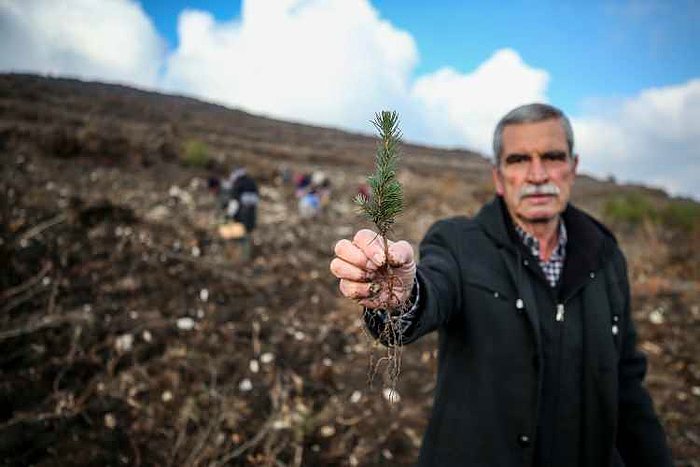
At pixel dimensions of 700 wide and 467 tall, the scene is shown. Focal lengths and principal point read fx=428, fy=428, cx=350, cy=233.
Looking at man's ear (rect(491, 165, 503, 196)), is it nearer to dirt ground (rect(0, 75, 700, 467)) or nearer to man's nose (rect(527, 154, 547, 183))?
man's nose (rect(527, 154, 547, 183))

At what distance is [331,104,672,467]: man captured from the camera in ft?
4.72

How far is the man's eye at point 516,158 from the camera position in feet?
5.46

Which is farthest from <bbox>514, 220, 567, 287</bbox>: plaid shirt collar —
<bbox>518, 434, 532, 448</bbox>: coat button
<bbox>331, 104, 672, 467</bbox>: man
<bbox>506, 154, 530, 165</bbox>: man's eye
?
<bbox>518, 434, 532, 448</bbox>: coat button

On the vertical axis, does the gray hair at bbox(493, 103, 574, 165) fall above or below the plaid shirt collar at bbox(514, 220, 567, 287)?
above

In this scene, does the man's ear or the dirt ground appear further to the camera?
the dirt ground

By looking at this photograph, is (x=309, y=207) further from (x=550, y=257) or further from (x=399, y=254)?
(x=399, y=254)

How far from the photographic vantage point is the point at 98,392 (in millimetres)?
3125

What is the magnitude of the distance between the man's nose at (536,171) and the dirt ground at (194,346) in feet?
2.87

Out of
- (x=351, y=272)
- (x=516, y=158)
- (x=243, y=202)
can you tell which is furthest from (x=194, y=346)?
(x=351, y=272)

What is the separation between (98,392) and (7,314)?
4.22 feet

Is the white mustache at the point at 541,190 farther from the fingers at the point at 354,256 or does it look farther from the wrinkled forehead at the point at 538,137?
the fingers at the point at 354,256

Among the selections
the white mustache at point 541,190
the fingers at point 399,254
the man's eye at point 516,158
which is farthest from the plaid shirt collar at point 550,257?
the fingers at point 399,254

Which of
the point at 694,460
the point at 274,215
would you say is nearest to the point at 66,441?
the point at 694,460

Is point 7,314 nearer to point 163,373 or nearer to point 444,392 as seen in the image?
point 163,373
